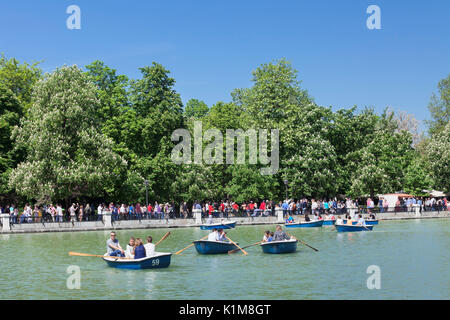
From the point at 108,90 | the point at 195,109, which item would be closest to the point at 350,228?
the point at 108,90

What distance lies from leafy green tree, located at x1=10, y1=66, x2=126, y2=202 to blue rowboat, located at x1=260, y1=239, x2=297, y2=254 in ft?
80.7

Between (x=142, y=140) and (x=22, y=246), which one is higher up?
(x=142, y=140)

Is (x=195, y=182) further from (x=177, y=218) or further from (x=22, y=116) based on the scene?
(x=22, y=116)

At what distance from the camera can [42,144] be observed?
52781 millimetres

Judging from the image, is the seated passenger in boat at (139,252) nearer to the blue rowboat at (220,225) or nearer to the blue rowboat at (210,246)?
the blue rowboat at (210,246)

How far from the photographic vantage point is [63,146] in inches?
2099

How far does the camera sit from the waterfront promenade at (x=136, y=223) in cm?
4866

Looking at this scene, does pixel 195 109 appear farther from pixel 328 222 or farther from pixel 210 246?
pixel 210 246

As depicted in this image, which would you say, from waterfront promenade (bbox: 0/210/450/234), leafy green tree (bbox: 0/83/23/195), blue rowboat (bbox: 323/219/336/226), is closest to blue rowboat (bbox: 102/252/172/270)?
waterfront promenade (bbox: 0/210/450/234)

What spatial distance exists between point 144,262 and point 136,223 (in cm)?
2627
